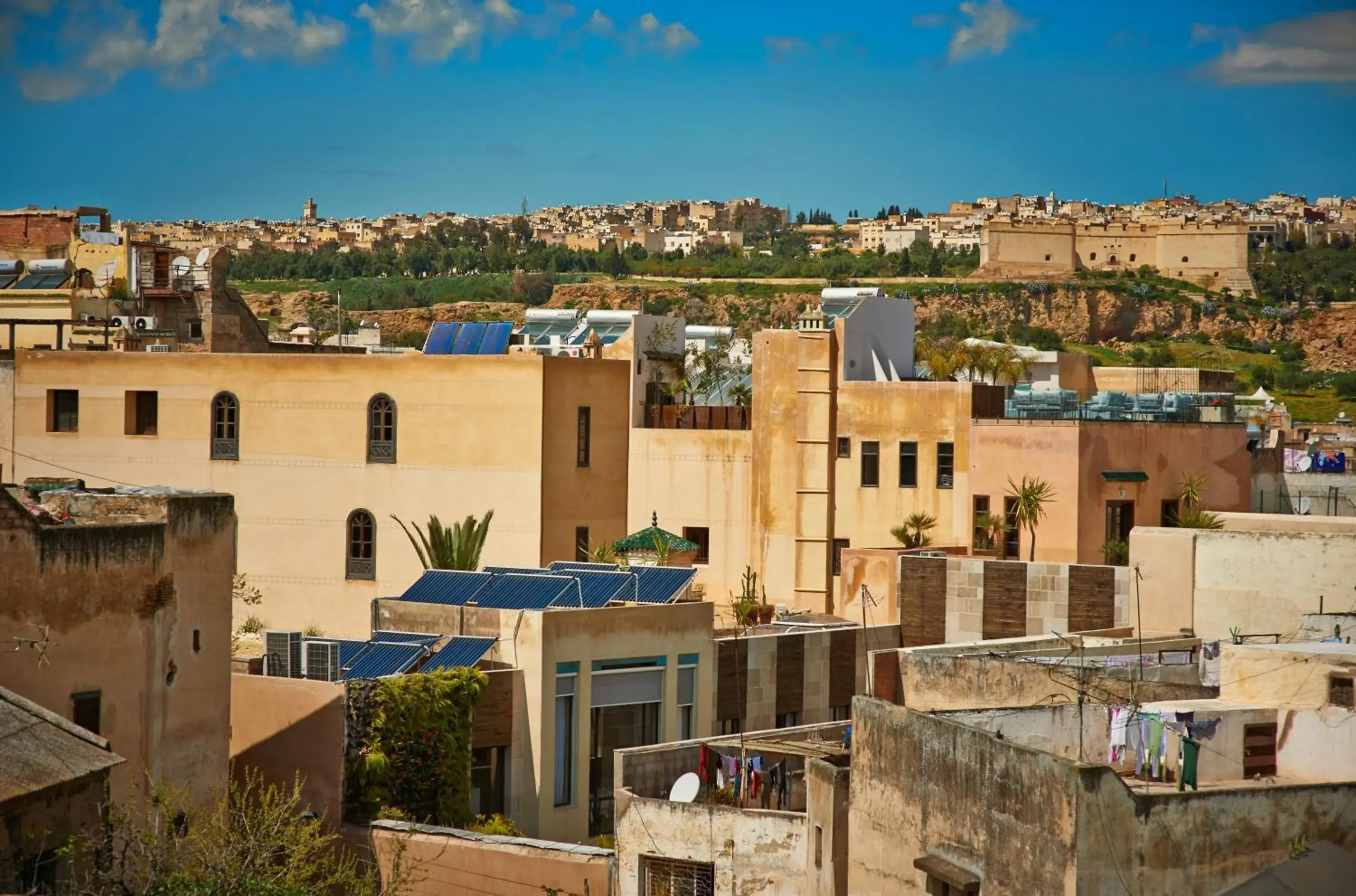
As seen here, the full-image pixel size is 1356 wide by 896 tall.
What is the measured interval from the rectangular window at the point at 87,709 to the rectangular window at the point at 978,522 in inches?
719

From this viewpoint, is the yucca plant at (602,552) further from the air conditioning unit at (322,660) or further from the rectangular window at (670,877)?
the rectangular window at (670,877)

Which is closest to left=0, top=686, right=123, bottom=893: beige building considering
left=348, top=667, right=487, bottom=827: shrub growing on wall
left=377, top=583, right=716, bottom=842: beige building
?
left=348, top=667, right=487, bottom=827: shrub growing on wall

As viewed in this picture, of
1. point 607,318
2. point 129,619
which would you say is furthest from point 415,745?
point 607,318

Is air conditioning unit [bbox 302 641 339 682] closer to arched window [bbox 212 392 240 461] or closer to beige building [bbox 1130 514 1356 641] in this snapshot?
beige building [bbox 1130 514 1356 641]

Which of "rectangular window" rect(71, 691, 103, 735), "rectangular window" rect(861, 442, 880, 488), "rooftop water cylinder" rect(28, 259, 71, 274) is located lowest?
"rectangular window" rect(71, 691, 103, 735)

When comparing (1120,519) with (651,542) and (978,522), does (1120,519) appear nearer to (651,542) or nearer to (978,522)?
(978,522)

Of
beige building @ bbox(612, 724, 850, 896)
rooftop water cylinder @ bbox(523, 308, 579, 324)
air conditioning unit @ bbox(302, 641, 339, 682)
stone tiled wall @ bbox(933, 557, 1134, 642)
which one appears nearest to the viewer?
beige building @ bbox(612, 724, 850, 896)

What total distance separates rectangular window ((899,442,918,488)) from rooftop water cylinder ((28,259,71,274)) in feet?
69.9

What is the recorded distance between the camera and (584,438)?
1446 inches

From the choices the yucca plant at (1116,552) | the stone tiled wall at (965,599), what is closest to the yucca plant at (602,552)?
the stone tiled wall at (965,599)

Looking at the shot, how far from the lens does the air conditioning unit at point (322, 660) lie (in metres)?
22.9

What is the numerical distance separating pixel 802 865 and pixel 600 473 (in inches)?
720

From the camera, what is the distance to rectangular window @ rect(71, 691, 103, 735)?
18.0m

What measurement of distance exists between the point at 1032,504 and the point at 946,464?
2.79 m
